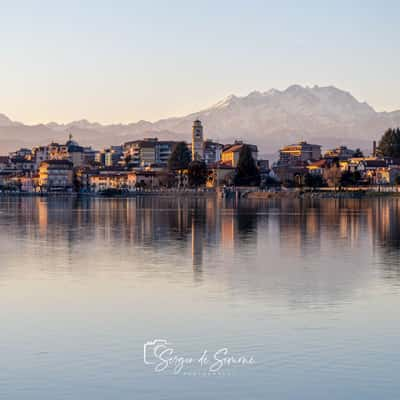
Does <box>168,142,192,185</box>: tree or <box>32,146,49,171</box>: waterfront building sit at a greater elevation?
<box>32,146,49,171</box>: waterfront building

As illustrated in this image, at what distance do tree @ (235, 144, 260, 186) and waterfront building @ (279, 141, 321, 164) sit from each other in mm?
58819

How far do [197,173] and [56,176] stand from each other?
31371 millimetres

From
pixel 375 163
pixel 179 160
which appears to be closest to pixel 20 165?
pixel 179 160

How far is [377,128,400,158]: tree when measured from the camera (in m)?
126

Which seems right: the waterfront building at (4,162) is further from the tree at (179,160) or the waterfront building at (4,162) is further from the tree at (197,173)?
the tree at (197,173)

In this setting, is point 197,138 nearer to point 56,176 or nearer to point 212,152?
point 212,152

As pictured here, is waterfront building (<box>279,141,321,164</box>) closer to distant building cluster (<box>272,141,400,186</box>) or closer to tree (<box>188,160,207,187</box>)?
distant building cluster (<box>272,141,400,186</box>)

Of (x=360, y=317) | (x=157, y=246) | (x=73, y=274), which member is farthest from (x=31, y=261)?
(x=360, y=317)

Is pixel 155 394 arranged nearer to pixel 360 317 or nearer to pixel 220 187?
pixel 360 317

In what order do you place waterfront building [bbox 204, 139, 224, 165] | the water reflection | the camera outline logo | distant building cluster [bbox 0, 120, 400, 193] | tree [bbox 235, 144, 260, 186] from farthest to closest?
waterfront building [bbox 204, 139, 224, 165]
distant building cluster [bbox 0, 120, 400, 193]
tree [bbox 235, 144, 260, 186]
the water reflection
the camera outline logo

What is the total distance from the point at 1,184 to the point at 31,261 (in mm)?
140636
